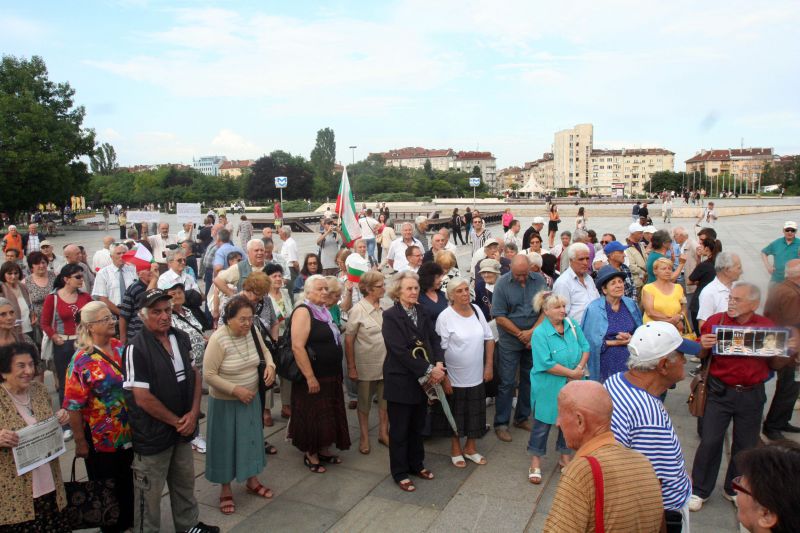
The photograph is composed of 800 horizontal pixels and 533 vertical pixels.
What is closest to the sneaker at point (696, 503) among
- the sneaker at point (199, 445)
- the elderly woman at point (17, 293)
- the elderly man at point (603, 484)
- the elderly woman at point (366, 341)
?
the elderly man at point (603, 484)

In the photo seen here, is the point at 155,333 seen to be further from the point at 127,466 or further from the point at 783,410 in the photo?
the point at 783,410

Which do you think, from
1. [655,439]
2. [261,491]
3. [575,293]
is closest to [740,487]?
[655,439]

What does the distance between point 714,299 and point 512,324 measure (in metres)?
1.88

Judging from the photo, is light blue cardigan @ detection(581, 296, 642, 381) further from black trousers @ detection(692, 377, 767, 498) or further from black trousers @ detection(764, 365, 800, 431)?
black trousers @ detection(764, 365, 800, 431)

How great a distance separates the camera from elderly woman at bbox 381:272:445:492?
4.59m

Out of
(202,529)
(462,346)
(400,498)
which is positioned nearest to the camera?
(202,529)

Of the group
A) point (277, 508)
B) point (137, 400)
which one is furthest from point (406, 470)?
point (137, 400)

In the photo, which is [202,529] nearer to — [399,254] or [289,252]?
[399,254]

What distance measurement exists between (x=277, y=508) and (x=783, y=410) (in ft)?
16.0

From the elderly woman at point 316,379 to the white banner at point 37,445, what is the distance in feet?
5.99

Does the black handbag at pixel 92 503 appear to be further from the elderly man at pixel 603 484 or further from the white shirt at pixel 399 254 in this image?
the white shirt at pixel 399 254

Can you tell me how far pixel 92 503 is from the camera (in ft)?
12.3

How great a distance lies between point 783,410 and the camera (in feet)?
18.1

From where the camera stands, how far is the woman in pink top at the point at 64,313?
581 cm
